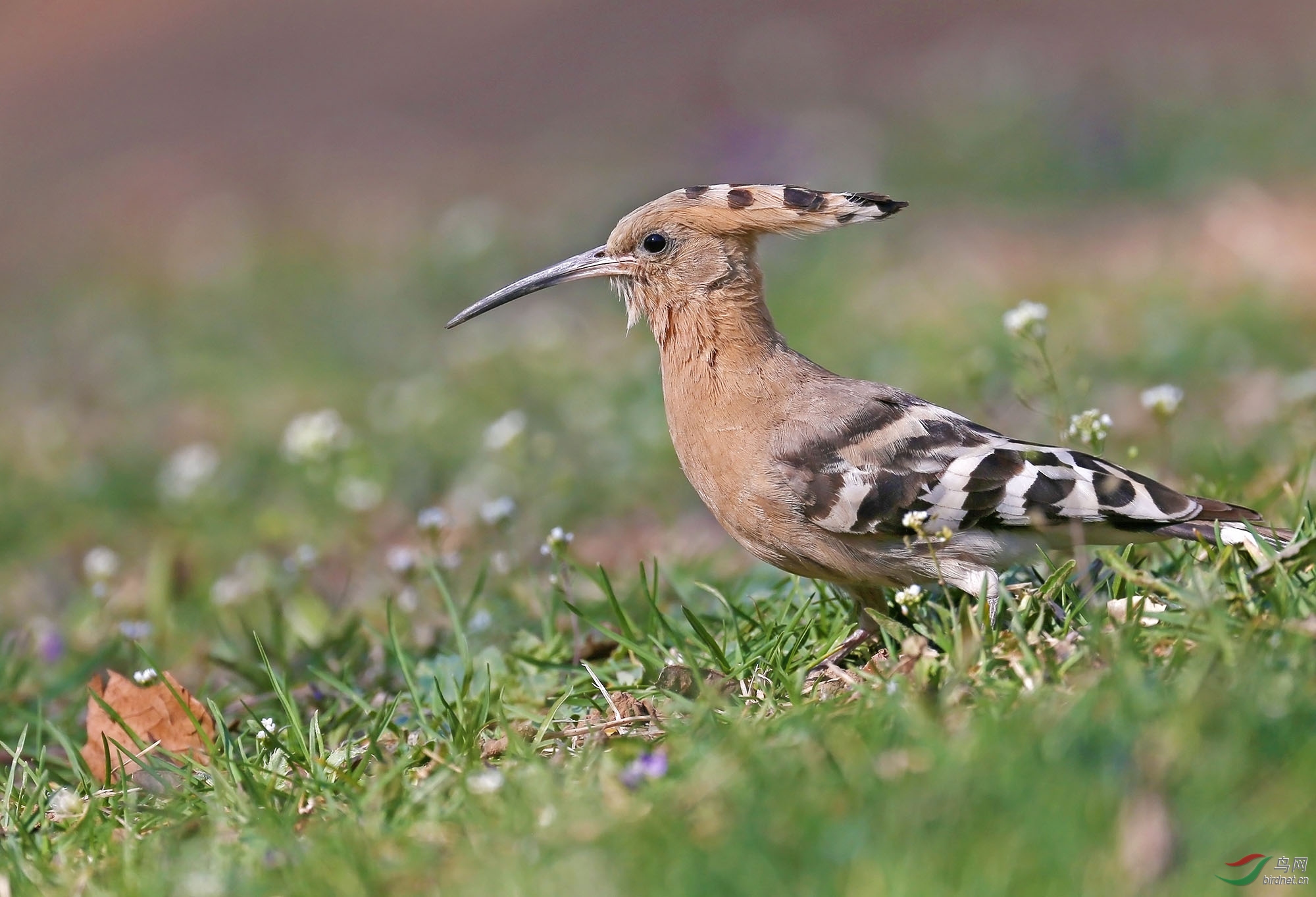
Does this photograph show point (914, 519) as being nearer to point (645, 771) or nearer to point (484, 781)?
point (645, 771)

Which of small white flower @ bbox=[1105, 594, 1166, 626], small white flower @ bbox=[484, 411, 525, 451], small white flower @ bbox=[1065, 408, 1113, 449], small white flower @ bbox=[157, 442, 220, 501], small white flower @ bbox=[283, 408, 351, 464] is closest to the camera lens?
small white flower @ bbox=[1105, 594, 1166, 626]

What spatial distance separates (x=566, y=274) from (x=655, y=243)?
→ 305mm

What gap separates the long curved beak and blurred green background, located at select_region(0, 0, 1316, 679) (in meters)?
0.60

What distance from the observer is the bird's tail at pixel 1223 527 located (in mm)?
2973

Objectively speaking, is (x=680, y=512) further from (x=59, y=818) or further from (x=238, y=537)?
(x=59, y=818)

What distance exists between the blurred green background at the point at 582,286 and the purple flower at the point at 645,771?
1560mm

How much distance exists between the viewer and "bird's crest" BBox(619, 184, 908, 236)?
11.6 feet

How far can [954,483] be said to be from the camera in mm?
3207

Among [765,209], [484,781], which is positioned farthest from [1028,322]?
[484,781]

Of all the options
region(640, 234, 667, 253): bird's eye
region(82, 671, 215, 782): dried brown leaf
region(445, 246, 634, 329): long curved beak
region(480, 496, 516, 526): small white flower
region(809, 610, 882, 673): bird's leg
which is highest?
region(640, 234, 667, 253): bird's eye

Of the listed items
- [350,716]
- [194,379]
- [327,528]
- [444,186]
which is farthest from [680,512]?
[444,186]

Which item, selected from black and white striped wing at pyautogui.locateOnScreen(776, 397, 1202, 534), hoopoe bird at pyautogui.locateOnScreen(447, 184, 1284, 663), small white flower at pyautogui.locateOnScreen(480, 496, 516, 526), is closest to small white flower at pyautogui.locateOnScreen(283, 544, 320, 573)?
small white flower at pyautogui.locateOnScreen(480, 496, 516, 526)

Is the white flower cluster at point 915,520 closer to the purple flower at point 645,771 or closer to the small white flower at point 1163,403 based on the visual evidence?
the purple flower at point 645,771

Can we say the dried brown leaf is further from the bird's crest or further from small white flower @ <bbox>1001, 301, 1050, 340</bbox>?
small white flower @ <bbox>1001, 301, 1050, 340</bbox>
